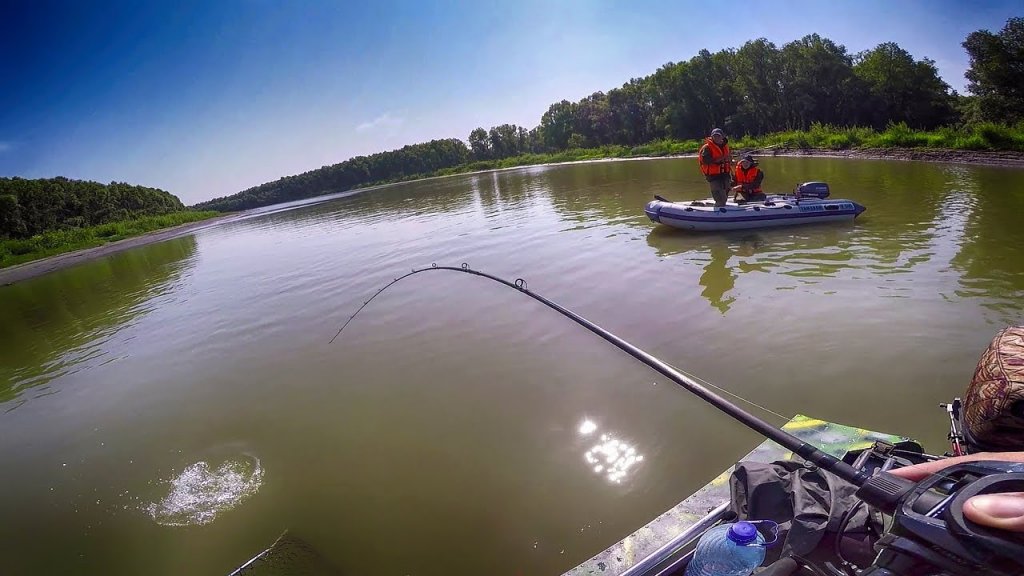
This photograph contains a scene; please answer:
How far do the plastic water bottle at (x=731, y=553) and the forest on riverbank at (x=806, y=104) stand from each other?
22623 millimetres

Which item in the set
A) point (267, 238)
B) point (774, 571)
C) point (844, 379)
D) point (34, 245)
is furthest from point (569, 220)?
point (34, 245)

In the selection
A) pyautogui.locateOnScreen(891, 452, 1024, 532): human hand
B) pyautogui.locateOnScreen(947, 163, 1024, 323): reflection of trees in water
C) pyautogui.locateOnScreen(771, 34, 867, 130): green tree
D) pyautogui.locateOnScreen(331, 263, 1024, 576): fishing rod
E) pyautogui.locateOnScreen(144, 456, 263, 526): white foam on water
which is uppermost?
pyautogui.locateOnScreen(771, 34, 867, 130): green tree

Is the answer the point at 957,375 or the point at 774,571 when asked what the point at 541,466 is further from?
the point at 957,375

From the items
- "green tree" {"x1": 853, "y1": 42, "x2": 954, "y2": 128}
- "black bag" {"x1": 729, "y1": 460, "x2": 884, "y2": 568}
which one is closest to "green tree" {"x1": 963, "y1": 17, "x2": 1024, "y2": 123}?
"green tree" {"x1": 853, "y1": 42, "x2": 954, "y2": 128}

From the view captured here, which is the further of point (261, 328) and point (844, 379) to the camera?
point (261, 328)

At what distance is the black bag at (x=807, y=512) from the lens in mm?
2086

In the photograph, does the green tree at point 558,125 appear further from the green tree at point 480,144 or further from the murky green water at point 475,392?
the murky green water at point 475,392

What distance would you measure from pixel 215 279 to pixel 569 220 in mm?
12614

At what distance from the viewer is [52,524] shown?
4664 millimetres

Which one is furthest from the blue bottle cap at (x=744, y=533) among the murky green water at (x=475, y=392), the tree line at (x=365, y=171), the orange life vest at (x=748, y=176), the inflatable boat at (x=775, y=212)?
the tree line at (x=365, y=171)

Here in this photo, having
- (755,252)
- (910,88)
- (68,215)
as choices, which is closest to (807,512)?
(755,252)

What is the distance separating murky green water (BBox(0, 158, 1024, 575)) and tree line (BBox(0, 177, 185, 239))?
49633mm

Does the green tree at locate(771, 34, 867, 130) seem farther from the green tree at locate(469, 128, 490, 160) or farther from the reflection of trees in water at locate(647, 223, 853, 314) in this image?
the green tree at locate(469, 128, 490, 160)

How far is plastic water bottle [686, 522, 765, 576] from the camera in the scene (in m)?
2.25
